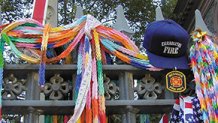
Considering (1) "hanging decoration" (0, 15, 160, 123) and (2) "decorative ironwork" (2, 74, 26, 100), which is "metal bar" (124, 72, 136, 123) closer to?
(1) "hanging decoration" (0, 15, 160, 123)

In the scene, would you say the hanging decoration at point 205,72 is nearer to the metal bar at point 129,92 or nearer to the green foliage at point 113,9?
the metal bar at point 129,92

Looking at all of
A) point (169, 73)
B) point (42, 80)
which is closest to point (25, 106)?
point (42, 80)

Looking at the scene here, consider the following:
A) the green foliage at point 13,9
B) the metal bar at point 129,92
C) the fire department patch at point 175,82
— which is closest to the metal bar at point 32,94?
the metal bar at point 129,92

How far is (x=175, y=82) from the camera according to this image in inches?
150

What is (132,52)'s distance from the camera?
3.91 m

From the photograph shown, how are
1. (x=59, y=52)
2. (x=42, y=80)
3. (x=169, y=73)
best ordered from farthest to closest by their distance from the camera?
(x=59, y=52) → (x=169, y=73) → (x=42, y=80)

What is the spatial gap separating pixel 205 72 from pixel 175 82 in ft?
0.93

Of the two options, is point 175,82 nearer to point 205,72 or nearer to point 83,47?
point 205,72

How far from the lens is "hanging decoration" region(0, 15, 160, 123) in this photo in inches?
143

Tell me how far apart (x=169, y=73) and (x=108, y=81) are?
22.2 inches

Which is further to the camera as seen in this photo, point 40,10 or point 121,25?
point 40,10

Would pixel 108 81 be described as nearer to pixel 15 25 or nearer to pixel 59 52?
pixel 59 52

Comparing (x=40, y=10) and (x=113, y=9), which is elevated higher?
(x=113, y=9)

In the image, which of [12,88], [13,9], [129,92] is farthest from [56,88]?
[13,9]
